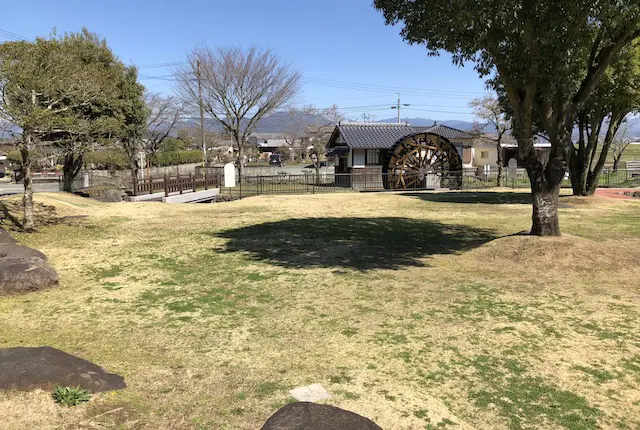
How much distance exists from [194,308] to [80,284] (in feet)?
7.98

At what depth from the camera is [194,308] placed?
6168 mm

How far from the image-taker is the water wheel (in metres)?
31.7

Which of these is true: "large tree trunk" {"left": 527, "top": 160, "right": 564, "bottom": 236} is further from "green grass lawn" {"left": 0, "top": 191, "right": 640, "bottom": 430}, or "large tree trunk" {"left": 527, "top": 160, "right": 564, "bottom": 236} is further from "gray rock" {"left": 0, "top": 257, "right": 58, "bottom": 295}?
"gray rock" {"left": 0, "top": 257, "right": 58, "bottom": 295}

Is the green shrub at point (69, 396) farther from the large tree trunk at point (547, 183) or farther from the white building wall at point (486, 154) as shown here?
the white building wall at point (486, 154)

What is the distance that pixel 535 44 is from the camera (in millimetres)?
8188

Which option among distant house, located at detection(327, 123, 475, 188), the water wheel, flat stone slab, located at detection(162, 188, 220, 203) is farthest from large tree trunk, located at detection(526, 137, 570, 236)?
the water wheel

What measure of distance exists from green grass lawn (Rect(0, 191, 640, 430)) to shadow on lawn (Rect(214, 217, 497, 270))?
0.10m

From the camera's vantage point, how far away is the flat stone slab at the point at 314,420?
9.83 feet

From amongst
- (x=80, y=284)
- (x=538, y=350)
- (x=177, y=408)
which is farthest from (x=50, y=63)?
(x=538, y=350)

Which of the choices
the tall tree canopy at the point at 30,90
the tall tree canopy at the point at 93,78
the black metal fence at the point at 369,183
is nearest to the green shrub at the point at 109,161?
the black metal fence at the point at 369,183

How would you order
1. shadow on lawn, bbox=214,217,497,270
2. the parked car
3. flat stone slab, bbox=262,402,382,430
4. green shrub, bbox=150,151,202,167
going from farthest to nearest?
the parked car
green shrub, bbox=150,151,202,167
shadow on lawn, bbox=214,217,497,270
flat stone slab, bbox=262,402,382,430

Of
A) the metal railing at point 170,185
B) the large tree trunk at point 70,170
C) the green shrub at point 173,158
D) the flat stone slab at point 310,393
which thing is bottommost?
the flat stone slab at point 310,393

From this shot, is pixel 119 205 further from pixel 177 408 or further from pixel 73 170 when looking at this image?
pixel 177 408

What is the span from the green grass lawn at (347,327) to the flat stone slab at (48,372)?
0.12 metres
